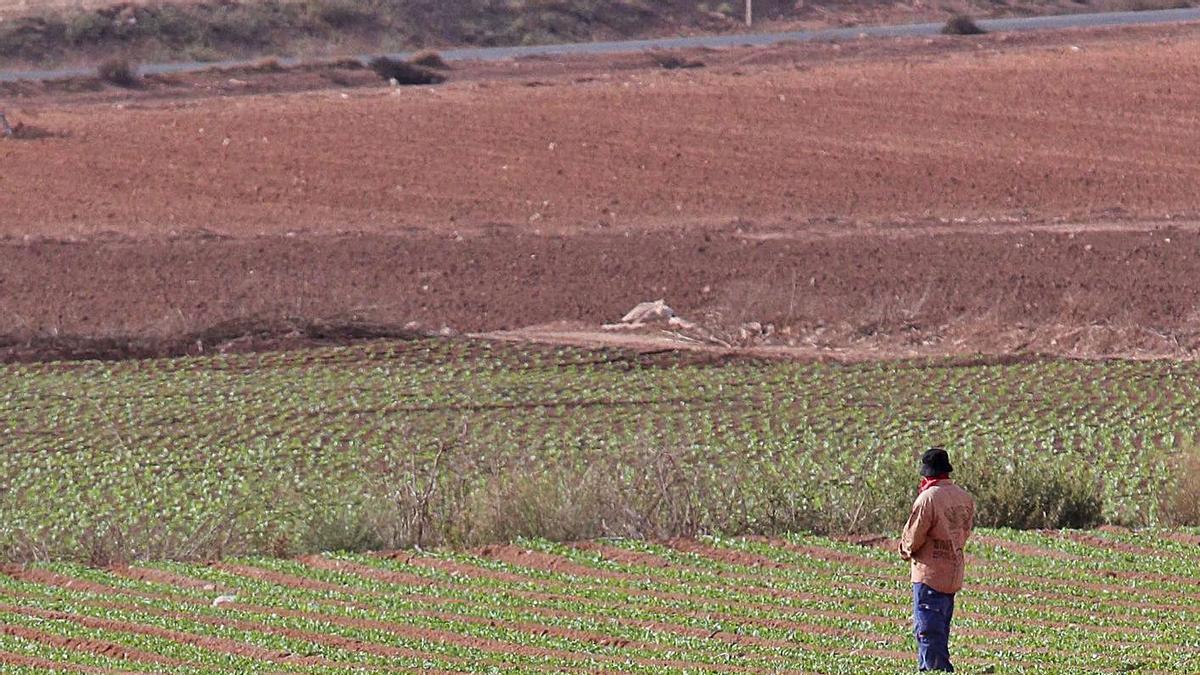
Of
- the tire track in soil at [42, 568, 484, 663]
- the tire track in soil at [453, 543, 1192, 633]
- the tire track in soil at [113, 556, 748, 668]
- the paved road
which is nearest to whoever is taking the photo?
the tire track in soil at [113, 556, 748, 668]

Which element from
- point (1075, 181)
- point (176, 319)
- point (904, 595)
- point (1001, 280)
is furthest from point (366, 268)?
point (904, 595)

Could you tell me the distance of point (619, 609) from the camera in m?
13.3

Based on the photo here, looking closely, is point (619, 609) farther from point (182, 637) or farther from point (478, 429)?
point (478, 429)

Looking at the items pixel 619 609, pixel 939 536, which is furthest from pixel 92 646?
pixel 939 536

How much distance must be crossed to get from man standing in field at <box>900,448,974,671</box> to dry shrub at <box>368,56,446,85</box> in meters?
36.3

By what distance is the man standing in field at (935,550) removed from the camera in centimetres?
988

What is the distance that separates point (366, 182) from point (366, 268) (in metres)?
7.10

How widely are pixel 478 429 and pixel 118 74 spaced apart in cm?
2691

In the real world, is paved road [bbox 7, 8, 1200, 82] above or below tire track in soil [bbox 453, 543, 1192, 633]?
above

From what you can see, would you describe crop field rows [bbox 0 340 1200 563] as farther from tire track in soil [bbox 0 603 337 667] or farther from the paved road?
the paved road

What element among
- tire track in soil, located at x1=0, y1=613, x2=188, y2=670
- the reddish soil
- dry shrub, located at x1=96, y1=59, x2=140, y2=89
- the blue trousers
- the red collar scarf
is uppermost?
the red collar scarf

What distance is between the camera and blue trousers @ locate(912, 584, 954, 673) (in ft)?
32.9

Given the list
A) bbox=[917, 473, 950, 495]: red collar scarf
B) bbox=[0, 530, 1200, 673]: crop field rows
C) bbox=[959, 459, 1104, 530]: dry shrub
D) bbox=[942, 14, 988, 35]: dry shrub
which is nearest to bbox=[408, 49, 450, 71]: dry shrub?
bbox=[942, 14, 988, 35]: dry shrub

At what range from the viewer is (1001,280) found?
30516mm
